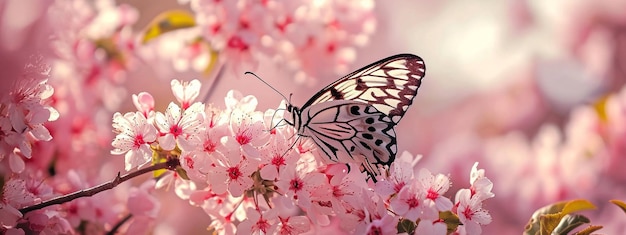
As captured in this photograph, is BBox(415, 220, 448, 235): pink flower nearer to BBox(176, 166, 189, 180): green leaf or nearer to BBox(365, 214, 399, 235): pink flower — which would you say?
BBox(365, 214, 399, 235): pink flower

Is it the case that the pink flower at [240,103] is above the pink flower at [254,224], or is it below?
above

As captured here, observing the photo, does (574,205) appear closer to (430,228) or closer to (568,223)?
(568,223)

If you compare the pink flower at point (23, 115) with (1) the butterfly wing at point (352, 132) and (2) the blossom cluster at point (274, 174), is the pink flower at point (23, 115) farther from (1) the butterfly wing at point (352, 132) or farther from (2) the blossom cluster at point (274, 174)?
(1) the butterfly wing at point (352, 132)

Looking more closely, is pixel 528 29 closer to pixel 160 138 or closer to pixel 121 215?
pixel 121 215

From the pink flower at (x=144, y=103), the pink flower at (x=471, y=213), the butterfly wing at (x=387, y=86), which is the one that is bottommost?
the pink flower at (x=471, y=213)

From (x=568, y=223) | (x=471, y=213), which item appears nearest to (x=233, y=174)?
(x=471, y=213)

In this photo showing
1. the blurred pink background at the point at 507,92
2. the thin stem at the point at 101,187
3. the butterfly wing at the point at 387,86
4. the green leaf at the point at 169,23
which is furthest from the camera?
the blurred pink background at the point at 507,92

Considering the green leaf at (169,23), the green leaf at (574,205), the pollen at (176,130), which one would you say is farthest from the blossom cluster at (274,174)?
the green leaf at (169,23)

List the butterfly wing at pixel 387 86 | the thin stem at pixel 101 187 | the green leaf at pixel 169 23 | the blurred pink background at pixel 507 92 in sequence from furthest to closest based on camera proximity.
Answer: the blurred pink background at pixel 507 92, the green leaf at pixel 169 23, the butterfly wing at pixel 387 86, the thin stem at pixel 101 187
